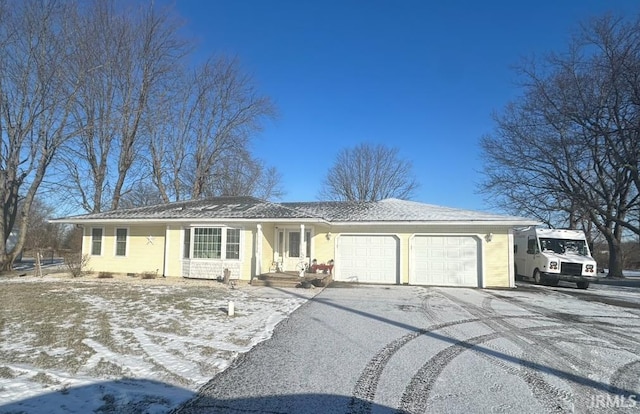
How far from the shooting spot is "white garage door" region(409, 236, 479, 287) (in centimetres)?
1499

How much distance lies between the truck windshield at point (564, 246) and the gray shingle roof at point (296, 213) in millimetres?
3125

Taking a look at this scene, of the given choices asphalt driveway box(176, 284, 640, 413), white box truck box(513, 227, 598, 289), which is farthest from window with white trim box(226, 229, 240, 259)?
white box truck box(513, 227, 598, 289)

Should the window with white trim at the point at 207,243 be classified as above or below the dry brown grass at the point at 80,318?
above

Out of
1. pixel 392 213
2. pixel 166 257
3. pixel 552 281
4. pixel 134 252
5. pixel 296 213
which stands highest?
pixel 392 213

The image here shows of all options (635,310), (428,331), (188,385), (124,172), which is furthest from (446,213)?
(124,172)

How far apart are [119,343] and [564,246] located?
17374 mm

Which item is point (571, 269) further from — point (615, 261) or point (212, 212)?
point (212, 212)

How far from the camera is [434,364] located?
5.27 meters

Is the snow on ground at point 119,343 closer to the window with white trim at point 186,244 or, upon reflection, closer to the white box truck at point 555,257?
the window with white trim at point 186,244

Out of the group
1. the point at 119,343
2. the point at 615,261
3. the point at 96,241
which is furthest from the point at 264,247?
the point at 615,261

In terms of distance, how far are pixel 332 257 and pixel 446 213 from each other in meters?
5.31

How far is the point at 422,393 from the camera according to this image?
14.1 ft

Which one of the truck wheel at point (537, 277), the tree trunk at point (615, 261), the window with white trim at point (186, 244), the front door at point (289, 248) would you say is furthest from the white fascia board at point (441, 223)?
the tree trunk at point (615, 261)

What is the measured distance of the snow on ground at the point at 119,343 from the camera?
4.16 m
